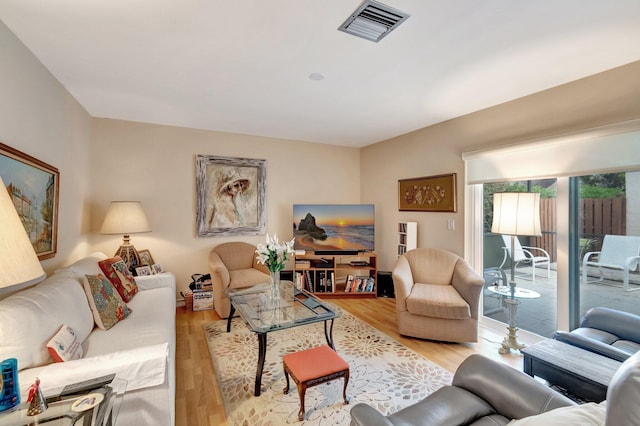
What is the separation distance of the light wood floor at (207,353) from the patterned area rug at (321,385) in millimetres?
83

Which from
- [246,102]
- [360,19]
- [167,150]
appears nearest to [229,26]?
[360,19]

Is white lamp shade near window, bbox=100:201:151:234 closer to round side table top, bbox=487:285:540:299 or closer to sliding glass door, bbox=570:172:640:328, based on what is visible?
round side table top, bbox=487:285:540:299

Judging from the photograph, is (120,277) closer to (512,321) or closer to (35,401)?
(35,401)

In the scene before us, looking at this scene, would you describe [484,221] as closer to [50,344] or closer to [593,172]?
[593,172]

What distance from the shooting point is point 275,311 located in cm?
248

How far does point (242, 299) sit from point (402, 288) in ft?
5.42

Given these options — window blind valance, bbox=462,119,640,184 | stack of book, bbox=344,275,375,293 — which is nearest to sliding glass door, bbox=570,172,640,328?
window blind valance, bbox=462,119,640,184

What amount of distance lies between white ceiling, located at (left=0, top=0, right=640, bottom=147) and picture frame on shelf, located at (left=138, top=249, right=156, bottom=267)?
171 cm

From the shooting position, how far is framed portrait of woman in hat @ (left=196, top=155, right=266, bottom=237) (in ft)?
13.0

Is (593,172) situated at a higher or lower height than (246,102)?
lower

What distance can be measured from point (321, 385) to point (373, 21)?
102 inches

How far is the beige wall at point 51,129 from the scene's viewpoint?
1.79 metres

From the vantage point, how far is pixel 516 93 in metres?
2.71

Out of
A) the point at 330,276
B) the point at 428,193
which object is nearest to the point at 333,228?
the point at 330,276
